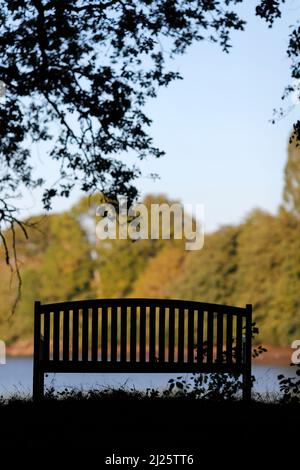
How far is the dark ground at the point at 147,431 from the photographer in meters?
6.96

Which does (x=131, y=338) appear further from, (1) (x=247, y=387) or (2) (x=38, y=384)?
(1) (x=247, y=387)

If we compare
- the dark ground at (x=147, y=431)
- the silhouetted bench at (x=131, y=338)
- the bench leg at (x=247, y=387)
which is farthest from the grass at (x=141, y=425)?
the silhouetted bench at (x=131, y=338)

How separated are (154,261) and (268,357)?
10.4 metres

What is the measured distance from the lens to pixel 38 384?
9.82m

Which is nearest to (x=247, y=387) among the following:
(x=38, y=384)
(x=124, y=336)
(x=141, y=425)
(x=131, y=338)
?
(x=131, y=338)

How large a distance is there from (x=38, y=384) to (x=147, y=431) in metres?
2.49

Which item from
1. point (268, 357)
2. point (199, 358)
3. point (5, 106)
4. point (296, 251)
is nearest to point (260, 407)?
point (199, 358)

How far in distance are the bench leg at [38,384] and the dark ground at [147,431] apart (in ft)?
1.24

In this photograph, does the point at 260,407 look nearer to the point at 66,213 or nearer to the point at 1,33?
the point at 1,33

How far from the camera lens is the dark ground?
22.8 ft

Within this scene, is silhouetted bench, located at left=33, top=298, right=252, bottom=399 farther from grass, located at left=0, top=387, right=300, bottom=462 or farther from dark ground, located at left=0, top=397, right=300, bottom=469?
dark ground, located at left=0, top=397, right=300, bottom=469

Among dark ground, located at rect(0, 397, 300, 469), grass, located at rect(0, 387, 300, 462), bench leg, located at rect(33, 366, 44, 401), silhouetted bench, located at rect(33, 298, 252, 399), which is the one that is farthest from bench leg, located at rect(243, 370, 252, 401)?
bench leg, located at rect(33, 366, 44, 401)

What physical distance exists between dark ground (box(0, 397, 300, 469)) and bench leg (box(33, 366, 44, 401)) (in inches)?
14.8

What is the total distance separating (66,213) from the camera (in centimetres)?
6341
